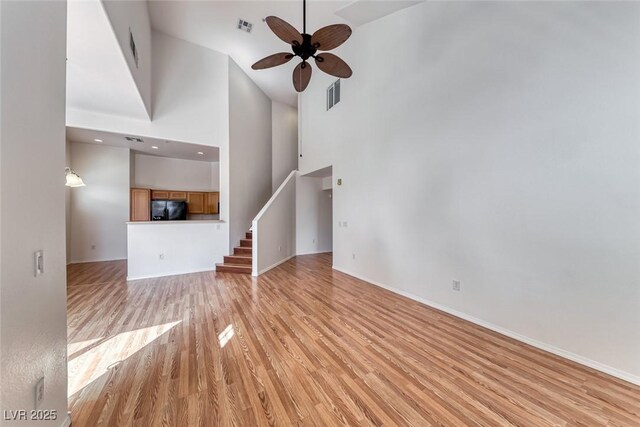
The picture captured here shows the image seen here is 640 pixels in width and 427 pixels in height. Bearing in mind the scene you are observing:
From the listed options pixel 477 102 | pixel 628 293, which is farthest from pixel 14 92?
pixel 628 293

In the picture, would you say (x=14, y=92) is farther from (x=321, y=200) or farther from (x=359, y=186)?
(x=321, y=200)

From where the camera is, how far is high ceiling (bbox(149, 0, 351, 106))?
13.9 feet

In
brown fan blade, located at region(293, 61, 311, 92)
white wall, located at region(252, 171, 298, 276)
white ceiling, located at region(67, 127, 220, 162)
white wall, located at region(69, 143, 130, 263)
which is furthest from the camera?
white wall, located at region(69, 143, 130, 263)

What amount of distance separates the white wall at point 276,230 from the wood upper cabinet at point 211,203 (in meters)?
2.58

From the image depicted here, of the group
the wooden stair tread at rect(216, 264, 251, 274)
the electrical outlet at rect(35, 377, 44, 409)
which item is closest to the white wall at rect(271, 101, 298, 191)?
the wooden stair tread at rect(216, 264, 251, 274)

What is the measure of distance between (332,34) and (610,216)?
2973 millimetres

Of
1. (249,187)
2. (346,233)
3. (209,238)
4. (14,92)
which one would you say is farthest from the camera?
(249,187)

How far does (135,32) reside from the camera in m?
3.46

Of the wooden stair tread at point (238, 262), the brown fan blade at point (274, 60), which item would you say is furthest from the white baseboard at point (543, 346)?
the brown fan blade at point (274, 60)

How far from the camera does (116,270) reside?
17.8 feet

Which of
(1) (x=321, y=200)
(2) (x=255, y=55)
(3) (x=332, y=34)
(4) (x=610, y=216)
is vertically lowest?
(4) (x=610, y=216)

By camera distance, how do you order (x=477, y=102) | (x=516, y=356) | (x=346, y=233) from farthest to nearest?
(x=346, y=233) < (x=477, y=102) < (x=516, y=356)

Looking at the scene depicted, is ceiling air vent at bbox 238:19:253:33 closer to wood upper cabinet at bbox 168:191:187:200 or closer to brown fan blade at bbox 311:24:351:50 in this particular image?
brown fan blade at bbox 311:24:351:50

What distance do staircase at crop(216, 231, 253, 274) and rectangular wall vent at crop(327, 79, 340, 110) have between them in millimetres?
3941
